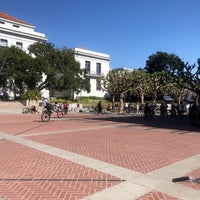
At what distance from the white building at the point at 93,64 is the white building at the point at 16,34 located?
1076 centimetres

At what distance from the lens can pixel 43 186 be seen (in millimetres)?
6285

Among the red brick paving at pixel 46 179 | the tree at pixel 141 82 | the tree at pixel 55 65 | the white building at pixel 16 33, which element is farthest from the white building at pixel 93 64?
the red brick paving at pixel 46 179

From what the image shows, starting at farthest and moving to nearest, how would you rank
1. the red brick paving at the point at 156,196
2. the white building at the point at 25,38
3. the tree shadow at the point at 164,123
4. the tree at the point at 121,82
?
the white building at the point at 25,38 → the tree at the point at 121,82 → the tree shadow at the point at 164,123 → the red brick paving at the point at 156,196

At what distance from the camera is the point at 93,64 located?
223ft

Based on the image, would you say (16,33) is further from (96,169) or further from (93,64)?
(96,169)

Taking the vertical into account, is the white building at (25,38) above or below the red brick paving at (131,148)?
above

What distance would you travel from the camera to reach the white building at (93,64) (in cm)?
6500

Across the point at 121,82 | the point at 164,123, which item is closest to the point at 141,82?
the point at 121,82

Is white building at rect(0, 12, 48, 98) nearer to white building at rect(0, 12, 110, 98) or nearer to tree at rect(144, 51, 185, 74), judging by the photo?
white building at rect(0, 12, 110, 98)

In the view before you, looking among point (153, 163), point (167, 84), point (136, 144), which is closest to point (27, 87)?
point (167, 84)

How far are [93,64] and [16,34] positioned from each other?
66.6ft

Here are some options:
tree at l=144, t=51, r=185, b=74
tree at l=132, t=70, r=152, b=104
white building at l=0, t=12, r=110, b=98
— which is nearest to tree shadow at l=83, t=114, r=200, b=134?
tree at l=132, t=70, r=152, b=104

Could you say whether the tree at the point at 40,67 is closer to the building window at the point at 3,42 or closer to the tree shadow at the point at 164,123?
the building window at the point at 3,42

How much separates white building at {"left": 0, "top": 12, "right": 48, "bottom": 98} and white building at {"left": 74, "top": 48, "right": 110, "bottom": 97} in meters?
10.8
